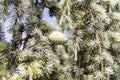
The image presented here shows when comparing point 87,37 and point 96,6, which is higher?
point 96,6

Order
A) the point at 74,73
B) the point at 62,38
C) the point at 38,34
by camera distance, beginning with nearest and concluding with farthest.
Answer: the point at 62,38 < the point at 38,34 < the point at 74,73

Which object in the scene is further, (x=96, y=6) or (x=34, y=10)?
(x=96, y=6)

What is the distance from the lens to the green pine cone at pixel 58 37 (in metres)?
1.39

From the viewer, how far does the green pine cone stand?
1.39 meters

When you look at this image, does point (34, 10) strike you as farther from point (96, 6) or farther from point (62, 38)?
point (96, 6)

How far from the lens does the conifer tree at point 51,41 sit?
4.70 ft

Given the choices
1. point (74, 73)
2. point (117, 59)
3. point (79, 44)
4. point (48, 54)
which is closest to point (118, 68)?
point (117, 59)

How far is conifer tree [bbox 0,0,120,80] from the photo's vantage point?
1432 millimetres

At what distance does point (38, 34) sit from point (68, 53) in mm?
780

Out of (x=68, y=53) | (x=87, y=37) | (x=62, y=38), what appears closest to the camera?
(x=62, y=38)

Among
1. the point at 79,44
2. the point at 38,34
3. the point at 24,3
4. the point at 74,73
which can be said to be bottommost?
the point at 74,73

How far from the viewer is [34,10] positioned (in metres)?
1.57

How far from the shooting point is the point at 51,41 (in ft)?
4.83

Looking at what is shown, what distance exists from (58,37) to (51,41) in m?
0.08
